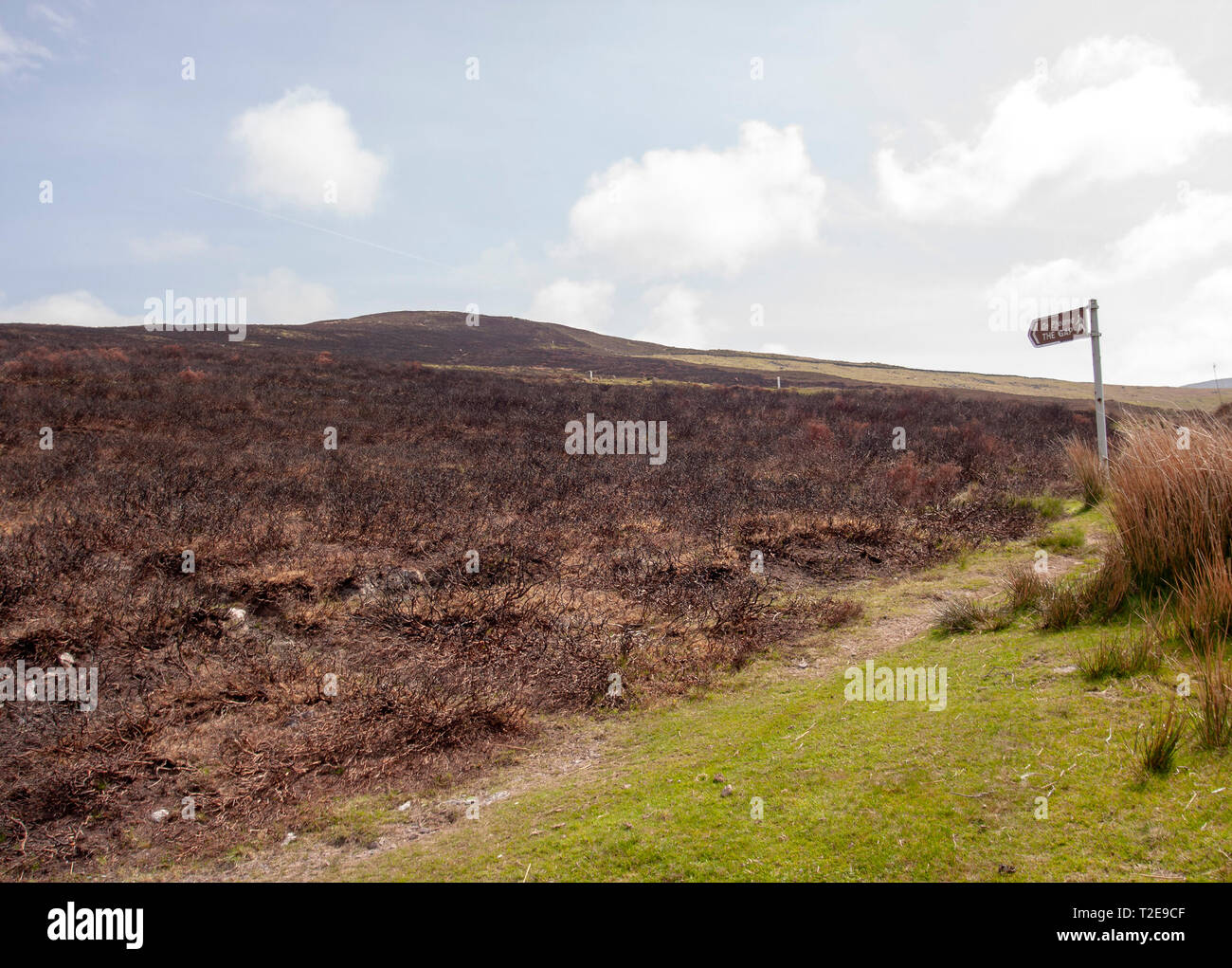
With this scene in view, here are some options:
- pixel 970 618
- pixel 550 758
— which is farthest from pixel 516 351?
pixel 550 758

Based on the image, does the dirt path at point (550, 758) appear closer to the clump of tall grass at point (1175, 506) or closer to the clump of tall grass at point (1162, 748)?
the clump of tall grass at point (1175, 506)

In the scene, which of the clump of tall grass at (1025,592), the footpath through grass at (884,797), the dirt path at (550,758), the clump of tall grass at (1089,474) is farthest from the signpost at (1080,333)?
the footpath through grass at (884,797)

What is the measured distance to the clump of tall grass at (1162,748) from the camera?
9.23 feet

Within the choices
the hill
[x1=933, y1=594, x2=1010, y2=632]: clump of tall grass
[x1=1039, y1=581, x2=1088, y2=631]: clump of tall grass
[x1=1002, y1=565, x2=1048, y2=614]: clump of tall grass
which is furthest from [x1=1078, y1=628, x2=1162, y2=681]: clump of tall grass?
the hill

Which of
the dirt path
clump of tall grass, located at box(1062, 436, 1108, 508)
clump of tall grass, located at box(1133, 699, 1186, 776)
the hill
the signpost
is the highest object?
the hill

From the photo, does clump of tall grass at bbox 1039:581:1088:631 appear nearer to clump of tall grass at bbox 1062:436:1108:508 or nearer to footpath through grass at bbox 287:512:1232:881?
footpath through grass at bbox 287:512:1232:881

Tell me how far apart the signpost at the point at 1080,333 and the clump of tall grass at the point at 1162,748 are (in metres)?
9.14

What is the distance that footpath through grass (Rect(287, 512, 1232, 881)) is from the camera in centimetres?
259

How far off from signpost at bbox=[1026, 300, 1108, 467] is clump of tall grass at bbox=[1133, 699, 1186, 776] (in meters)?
9.14

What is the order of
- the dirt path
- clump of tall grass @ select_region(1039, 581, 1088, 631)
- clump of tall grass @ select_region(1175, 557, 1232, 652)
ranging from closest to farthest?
clump of tall grass @ select_region(1175, 557, 1232, 652) → the dirt path → clump of tall grass @ select_region(1039, 581, 1088, 631)

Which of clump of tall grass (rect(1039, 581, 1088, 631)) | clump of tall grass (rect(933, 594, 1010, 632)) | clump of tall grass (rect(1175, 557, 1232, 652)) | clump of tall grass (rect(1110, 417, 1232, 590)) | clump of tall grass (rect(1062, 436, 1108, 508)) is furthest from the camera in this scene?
clump of tall grass (rect(1062, 436, 1108, 508))

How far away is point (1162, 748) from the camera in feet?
9.30
